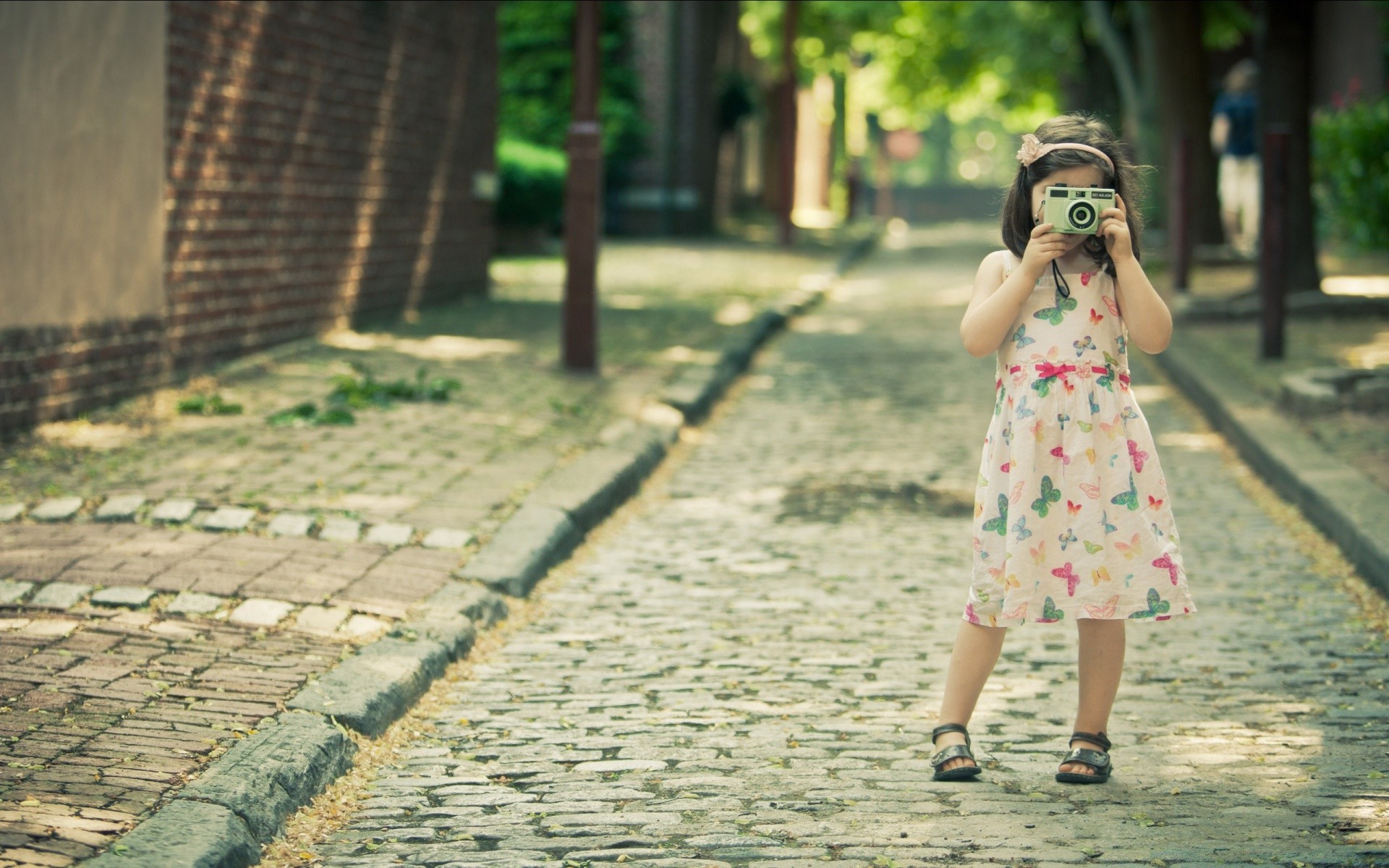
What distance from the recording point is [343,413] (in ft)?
26.3

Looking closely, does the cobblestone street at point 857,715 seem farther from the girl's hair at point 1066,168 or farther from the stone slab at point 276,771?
the girl's hair at point 1066,168

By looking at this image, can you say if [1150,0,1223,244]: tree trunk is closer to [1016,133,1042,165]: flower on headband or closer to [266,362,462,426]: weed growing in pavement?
[266,362,462,426]: weed growing in pavement

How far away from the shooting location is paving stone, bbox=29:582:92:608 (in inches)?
189

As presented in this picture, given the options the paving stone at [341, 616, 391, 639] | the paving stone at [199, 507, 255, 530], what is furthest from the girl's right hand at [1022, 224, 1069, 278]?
the paving stone at [199, 507, 255, 530]

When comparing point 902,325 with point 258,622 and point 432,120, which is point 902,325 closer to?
point 432,120

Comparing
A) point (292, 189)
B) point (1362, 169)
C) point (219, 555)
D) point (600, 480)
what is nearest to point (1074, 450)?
point (219, 555)

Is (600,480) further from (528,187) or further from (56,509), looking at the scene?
(528,187)

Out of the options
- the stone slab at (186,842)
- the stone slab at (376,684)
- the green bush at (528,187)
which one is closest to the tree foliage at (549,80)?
the green bush at (528,187)

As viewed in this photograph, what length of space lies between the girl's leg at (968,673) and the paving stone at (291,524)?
2.73 m

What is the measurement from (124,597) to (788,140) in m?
20.6

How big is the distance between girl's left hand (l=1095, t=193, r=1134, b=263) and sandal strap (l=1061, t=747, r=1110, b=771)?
1.17 meters

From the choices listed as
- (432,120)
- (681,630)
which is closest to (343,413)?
(681,630)

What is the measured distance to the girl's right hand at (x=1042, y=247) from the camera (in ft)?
12.2

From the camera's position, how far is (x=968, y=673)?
3961 millimetres
